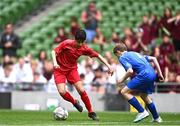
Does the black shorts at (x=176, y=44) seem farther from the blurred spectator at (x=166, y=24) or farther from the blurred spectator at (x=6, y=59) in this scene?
the blurred spectator at (x=6, y=59)

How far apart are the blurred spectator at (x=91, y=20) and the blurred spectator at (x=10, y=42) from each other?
2.79m

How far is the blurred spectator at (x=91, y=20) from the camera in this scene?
93.3ft

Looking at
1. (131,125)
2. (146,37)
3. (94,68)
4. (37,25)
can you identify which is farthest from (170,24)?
(131,125)

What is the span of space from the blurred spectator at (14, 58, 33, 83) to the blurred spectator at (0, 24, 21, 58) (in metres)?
1.04

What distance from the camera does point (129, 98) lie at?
55.3ft

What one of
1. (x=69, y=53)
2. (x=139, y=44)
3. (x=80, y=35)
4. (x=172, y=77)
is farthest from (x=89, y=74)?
(x=80, y=35)

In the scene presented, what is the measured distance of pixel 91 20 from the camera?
93.4ft

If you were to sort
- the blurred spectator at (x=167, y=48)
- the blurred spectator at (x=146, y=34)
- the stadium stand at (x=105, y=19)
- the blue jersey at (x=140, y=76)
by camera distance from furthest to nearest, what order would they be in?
1. the stadium stand at (x=105, y=19)
2. the blurred spectator at (x=146, y=34)
3. the blurred spectator at (x=167, y=48)
4. the blue jersey at (x=140, y=76)

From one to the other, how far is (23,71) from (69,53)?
864 cm

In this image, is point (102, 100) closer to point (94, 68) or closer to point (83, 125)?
point (94, 68)

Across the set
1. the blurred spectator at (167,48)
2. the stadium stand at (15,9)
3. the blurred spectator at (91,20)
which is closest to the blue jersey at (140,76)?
the blurred spectator at (167,48)

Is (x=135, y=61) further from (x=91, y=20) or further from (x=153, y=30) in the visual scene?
(x=91, y=20)

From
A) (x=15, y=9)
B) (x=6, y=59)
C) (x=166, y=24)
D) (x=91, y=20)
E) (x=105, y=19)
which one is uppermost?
(x=15, y=9)

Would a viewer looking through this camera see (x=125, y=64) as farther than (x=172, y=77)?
No
